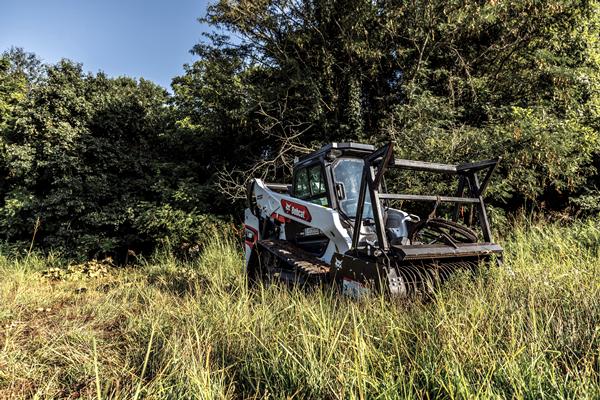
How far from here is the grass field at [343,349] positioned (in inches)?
80.2

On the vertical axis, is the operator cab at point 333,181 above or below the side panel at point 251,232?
above

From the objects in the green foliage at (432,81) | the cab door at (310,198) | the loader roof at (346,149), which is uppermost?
the green foliage at (432,81)

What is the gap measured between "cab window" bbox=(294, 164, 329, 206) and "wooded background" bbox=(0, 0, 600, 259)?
377 cm

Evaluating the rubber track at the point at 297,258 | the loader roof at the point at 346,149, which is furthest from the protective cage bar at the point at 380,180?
the loader roof at the point at 346,149

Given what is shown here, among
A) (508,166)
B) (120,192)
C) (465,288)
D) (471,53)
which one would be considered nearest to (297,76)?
(471,53)

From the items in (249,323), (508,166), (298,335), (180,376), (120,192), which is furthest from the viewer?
(120,192)

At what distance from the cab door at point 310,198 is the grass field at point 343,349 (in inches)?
60.4

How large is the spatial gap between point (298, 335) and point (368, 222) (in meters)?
2.30

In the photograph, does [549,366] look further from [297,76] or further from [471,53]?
[471,53]

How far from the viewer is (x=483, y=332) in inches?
97.1

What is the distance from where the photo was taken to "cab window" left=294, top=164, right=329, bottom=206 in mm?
5023

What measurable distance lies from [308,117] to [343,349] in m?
8.61

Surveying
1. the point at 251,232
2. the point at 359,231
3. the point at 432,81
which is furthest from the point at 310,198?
the point at 432,81

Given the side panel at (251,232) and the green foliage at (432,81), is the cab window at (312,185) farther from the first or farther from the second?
the green foliage at (432,81)
